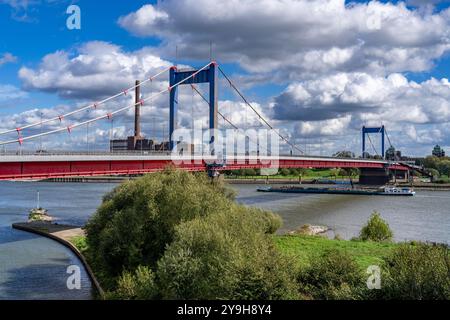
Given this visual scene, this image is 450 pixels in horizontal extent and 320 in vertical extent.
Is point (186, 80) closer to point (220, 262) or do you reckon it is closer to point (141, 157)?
point (141, 157)

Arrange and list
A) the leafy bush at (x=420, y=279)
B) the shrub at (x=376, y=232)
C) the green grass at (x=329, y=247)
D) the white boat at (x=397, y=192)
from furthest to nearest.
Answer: the white boat at (x=397, y=192) → the shrub at (x=376, y=232) → the green grass at (x=329, y=247) → the leafy bush at (x=420, y=279)

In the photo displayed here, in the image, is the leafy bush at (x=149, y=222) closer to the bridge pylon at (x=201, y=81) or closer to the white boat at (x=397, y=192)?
the bridge pylon at (x=201, y=81)

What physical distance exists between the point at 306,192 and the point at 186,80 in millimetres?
43026

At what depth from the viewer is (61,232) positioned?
3716cm

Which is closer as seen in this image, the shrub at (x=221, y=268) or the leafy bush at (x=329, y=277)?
the shrub at (x=221, y=268)

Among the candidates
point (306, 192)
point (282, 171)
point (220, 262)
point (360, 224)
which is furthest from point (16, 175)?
point (282, 171)

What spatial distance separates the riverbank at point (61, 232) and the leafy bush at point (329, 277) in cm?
1260

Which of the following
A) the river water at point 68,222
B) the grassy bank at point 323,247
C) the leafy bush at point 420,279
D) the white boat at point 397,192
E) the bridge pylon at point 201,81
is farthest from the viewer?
the white boat at point 397,192

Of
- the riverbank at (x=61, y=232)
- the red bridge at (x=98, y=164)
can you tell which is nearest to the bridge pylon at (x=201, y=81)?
the red bridge at (x=98, y=164)

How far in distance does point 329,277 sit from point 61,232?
2503 cm

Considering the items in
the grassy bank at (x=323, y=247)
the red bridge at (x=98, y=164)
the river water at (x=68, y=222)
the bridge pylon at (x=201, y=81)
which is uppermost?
the bridge pylon at (x=201, y=81)

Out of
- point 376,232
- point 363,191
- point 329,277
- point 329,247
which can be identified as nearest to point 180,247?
point 329,277

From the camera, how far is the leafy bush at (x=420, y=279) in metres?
13.5

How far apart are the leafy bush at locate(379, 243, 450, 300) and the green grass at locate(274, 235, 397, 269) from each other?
9.77 m
